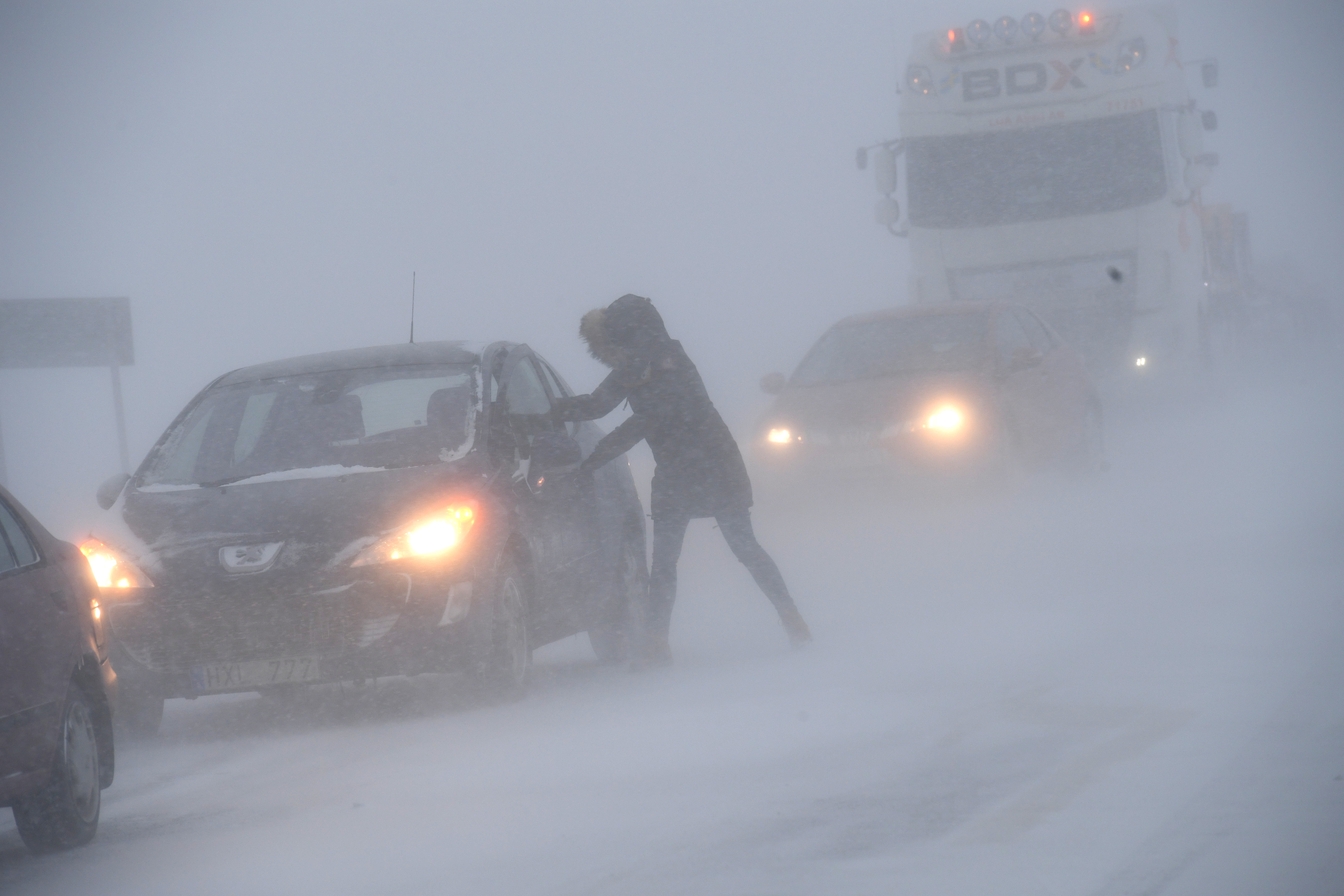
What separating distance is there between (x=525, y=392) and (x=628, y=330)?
633 mm

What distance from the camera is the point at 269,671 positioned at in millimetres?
6906

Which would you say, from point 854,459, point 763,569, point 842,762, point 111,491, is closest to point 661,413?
point 763,569

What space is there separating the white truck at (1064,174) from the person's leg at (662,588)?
38.0ft

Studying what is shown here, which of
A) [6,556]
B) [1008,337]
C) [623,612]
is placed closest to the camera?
[6,556]

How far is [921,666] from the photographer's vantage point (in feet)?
25.3

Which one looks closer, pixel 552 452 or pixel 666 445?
pixel 552 452

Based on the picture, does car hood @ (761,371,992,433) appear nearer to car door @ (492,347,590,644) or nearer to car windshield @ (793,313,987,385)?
car windshield @ (793,313,987,385)

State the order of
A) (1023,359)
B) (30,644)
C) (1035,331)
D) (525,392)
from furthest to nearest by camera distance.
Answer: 1. (1035,331)
2. (1023,359)
3. (525,392)
4. (30,644)

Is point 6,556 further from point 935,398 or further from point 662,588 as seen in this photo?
point 935,398

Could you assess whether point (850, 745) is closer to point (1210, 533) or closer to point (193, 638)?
point (193, 638)

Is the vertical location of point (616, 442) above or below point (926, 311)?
above

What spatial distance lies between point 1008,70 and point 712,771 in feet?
49.8

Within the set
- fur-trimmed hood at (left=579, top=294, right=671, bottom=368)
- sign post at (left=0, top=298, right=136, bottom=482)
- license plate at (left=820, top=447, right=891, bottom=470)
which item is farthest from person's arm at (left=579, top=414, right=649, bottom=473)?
sign post at (left=0, top=298, right=136, bottom=482)

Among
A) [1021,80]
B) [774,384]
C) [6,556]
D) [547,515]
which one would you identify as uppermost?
[1021,80]
